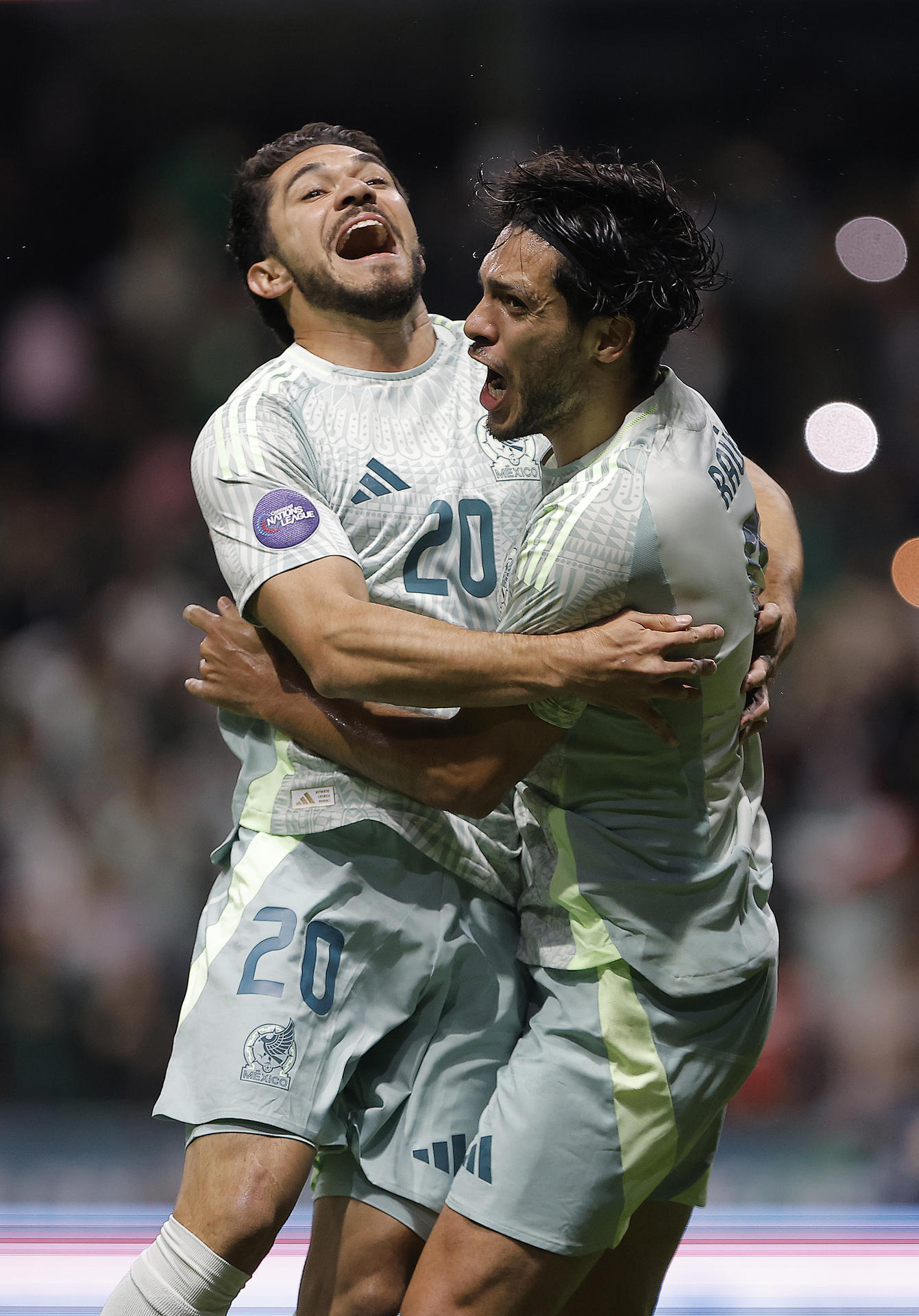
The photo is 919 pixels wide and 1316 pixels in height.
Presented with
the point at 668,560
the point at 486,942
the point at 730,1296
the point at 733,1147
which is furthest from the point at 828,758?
the point at 668,560

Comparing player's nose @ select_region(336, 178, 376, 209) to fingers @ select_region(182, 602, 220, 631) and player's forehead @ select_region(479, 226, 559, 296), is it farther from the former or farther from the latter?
fingers @ select_region(182, 602, 220, 631)

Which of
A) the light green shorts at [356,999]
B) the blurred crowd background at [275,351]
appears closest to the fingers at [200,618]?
the light green shorts at [356,999]

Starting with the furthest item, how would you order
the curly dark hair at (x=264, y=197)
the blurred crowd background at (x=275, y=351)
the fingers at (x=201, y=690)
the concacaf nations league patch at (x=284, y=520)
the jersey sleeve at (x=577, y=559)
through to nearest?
1. the blurred crowd background at (x=275, y=351)
2. the curly dark hair at (x=264, y=197)
3. the fingers at (x=201, y=690)
4. the concacaf nations league patch at (x=284, y=520)
5. the jersey sleeve at (x=577, y=559)

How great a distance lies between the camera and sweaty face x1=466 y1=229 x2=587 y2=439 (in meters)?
1.68

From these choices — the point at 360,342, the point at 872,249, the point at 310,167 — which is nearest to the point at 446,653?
the point at 360,342

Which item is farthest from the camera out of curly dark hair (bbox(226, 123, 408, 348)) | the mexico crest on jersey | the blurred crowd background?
the blurred crowd background

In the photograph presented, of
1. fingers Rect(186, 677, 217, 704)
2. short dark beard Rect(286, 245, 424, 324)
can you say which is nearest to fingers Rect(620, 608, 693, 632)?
fingers Rect(186, 677, 217, 704)

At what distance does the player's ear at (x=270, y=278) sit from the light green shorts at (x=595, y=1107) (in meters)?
1.19

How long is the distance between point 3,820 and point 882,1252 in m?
2.72

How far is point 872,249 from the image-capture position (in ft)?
13.6

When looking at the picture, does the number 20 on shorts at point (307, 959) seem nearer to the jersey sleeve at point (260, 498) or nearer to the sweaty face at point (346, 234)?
the jersey sleeve at point (260, 498)

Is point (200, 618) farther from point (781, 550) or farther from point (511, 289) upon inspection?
point (781, 550)

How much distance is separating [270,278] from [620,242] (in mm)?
776

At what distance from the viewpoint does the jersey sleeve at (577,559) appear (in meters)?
1.56
